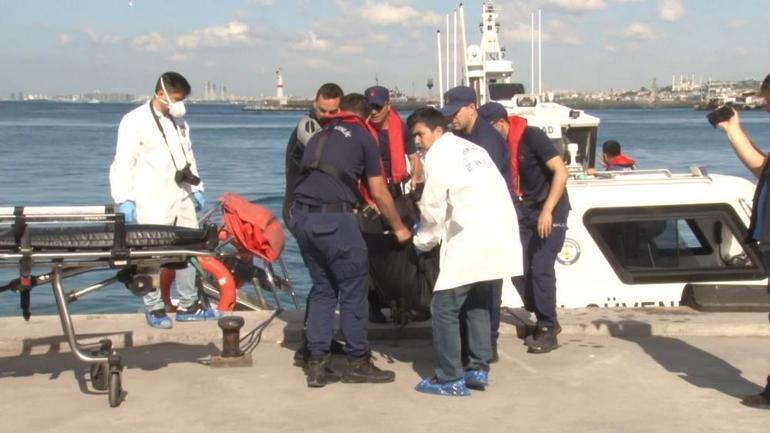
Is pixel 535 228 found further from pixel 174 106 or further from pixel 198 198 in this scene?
pixel 174 106

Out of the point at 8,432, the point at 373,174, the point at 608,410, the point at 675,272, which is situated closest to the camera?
the point at 8,432

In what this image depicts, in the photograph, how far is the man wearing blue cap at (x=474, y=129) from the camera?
6637 millimetres

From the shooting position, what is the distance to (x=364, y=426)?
5.54 meters

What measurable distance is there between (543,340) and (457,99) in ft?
5.56

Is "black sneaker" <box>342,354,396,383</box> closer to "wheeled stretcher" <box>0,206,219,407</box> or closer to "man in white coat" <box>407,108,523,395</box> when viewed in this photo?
"man in white coat" <box>407,108,523,395</box>

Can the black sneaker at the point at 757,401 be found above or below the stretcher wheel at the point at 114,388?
below

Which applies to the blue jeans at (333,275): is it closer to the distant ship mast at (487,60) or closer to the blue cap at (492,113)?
the blue cap at (492,113)

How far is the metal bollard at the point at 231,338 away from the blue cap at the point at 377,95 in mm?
1615

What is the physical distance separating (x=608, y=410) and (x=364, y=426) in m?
1.33

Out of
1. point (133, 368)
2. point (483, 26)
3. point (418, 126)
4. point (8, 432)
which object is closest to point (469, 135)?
point (418, 126)

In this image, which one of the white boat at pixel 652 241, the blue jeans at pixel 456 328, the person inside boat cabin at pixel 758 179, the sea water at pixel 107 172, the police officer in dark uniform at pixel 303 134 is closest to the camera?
the person inside boat cabin at pixel 758 179

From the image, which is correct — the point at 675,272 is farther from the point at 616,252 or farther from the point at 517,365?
the point at 517,365

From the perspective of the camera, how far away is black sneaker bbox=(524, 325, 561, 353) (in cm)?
705

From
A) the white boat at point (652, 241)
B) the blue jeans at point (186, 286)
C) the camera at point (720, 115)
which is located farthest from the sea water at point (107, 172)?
the camera at point (720, 115)
